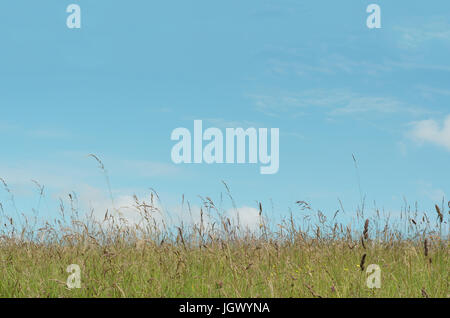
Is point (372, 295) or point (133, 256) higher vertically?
point (133, 256)

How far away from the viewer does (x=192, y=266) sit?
506cm

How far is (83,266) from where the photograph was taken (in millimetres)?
4395
